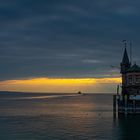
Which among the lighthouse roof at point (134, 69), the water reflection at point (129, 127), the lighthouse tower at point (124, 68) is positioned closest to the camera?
Result: the water reflection at point (129, 127)

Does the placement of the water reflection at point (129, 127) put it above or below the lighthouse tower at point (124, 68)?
below

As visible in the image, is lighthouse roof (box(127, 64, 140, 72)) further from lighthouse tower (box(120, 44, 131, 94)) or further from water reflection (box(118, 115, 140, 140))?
water reflection (box(118, 115, 140, 140))

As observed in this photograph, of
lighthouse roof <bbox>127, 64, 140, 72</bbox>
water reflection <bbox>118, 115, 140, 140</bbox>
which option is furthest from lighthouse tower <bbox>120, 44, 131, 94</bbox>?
water reflection <bbox>118, 115, 140, 140</bbox>

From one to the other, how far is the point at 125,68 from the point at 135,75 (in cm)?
696

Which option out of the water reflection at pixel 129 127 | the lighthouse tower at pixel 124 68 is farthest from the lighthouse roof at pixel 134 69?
the water reflection at pixel 129 127

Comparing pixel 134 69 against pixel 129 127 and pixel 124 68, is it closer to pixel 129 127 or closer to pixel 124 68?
pixel 124 68

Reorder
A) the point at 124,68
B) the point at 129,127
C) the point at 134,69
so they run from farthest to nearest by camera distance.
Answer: the point at 124,68
the point at 134,69
the point at 129,127

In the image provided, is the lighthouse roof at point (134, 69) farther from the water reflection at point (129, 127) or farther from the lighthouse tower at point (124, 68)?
the water reflection at point (129, 127)

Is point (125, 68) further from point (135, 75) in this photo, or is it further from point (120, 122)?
point (120, 122)

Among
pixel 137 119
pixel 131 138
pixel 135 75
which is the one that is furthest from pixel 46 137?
pixel 135 75

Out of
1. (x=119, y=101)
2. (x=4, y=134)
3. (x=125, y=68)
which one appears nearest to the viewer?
(x=4, y=134)

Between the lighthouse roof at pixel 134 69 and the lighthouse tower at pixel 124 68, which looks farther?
the lighthouse tower at pixel 124 68

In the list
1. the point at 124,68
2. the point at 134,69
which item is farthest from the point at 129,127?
the point at 124,68

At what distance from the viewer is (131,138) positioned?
2488 inches
